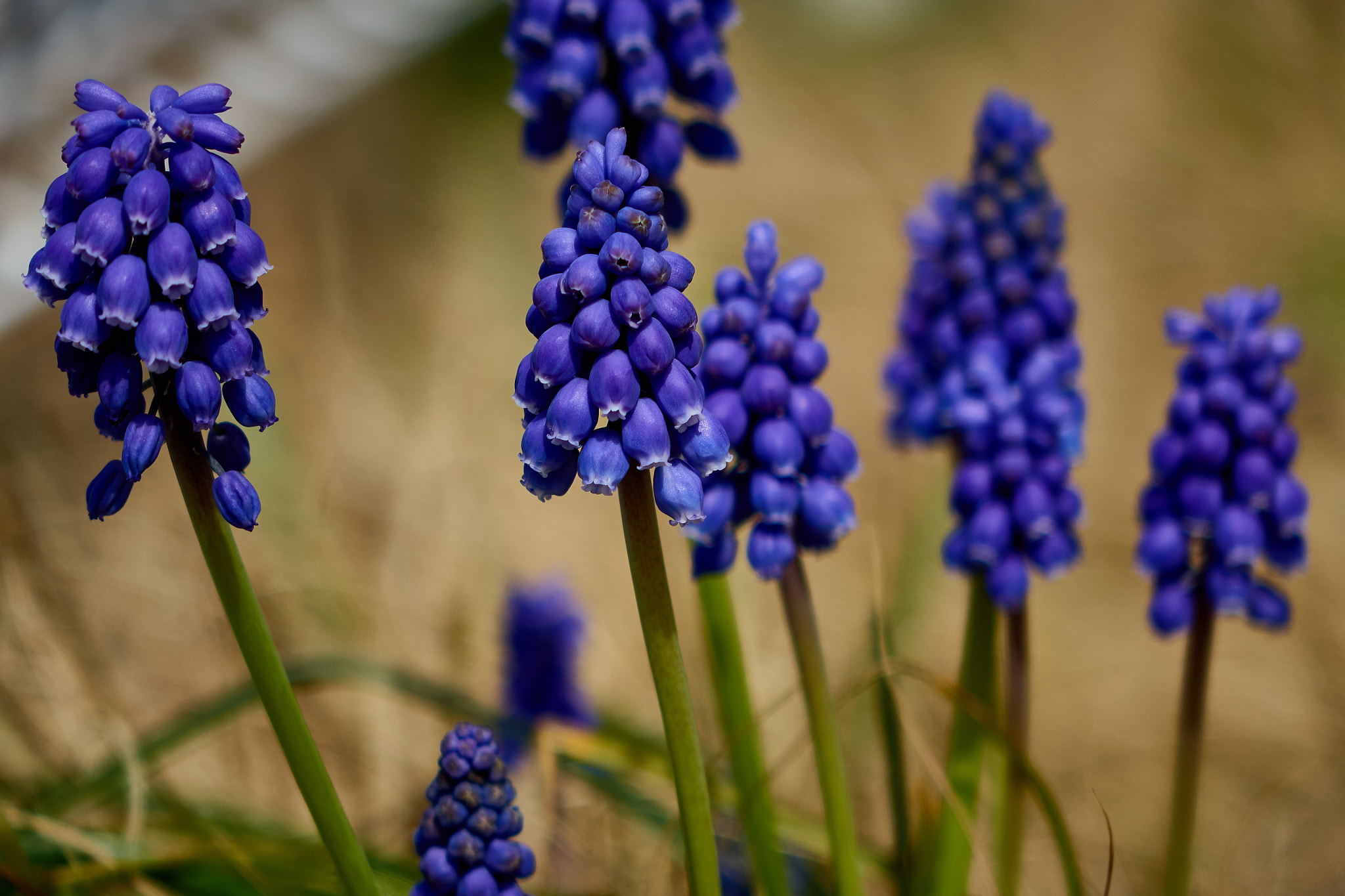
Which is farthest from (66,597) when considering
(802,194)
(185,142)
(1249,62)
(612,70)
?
(1249,62)

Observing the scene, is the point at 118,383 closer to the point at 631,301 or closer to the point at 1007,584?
the point at 631,301

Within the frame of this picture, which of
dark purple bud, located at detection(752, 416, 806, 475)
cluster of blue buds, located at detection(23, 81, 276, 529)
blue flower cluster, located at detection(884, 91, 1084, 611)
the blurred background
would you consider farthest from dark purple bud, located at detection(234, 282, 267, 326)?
blue flower cluster, located at detection(884, 91, 1084, 611)

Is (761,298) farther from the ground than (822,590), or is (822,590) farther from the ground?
(761,298)

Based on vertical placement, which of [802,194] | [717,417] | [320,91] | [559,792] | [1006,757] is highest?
[320,91]

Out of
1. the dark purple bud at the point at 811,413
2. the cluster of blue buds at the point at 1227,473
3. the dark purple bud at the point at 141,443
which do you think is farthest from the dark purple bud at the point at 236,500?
the cluster of blue buds at the point at 1227,473

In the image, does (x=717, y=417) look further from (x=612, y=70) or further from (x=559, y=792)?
(x=559, y=792)

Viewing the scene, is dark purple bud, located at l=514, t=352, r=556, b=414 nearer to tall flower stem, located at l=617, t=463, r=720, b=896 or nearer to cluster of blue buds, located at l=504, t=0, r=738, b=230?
tall flower stem, located at l=617, t=463, r=720, b=896
